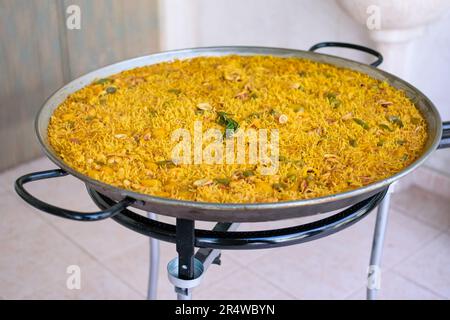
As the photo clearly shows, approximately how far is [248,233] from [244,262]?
1155 millimetres

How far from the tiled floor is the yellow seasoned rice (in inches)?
32.2

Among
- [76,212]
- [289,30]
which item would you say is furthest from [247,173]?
[289,30]

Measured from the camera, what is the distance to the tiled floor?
199cm

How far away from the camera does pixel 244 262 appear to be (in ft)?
6.98

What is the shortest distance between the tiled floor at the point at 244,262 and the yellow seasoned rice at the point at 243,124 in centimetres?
82

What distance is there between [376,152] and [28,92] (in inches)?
74.8

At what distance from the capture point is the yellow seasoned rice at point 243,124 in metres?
1.03

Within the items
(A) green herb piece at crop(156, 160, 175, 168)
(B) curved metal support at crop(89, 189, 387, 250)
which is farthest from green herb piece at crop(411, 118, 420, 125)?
(A) green herb piece at crop(156, 160, 175, 168)
